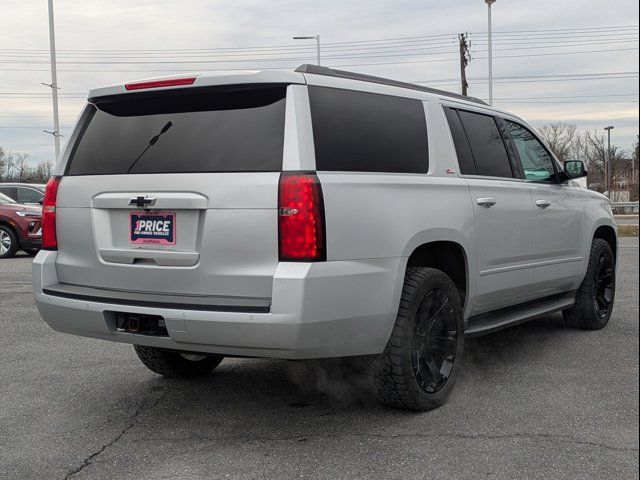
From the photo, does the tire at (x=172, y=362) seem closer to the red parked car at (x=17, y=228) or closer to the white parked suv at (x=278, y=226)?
the white parked suv at (x=278, y=226)

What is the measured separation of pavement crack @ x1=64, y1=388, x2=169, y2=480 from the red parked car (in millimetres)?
11370

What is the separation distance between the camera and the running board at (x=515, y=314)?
4.73m

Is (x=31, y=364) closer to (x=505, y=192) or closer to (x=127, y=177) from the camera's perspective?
(x=127, y=177)

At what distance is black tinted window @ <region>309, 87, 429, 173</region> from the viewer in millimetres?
3633

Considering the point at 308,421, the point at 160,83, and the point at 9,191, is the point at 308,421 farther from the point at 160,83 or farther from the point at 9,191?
the point at 9,191

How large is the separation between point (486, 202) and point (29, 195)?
14.0 metres

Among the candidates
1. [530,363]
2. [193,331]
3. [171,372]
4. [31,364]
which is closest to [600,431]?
[530,363]

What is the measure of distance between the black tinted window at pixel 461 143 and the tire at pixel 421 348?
84cm

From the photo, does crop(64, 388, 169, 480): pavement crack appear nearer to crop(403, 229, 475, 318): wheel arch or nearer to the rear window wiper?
the rear window wiper

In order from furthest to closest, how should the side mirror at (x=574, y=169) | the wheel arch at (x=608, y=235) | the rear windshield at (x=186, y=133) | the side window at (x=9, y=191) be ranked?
the side window at (x=9, y=191)
the wheel arch at (x=608, y=235)
the side mirror at (x=574, y=169)
the rear windshield at (x=186, y=133)

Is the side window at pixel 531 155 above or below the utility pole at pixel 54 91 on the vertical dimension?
below

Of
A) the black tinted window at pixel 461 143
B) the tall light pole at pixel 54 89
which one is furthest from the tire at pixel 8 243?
the tall light pole at pixel 54 89

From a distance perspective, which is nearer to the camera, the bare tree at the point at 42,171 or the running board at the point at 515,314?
the running board at the point at 515,314

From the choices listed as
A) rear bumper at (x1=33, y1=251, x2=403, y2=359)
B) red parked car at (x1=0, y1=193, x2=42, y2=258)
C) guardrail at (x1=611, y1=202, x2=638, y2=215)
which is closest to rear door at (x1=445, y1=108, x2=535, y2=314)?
guardrail at (x1=611, y1=202, x2=638, y2=215)
